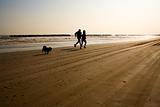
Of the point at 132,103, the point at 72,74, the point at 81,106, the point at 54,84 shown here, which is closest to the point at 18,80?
the point at 54,84

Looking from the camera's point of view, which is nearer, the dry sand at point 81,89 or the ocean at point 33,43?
the dry sand at point 81,89

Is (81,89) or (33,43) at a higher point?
(81,89)

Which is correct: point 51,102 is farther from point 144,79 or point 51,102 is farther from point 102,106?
point 144,79

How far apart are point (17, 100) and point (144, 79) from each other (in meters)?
3.96

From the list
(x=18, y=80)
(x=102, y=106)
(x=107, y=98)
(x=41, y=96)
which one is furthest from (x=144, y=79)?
(x=18, y=80)

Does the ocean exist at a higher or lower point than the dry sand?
lower

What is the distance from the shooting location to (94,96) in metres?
5.33

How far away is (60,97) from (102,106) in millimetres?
1076

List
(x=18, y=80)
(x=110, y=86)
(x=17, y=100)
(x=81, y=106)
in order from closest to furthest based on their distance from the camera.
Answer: (x=81, y=106) < (x=17, y=100) < (x=110, y=86) < (x=18, y=80)

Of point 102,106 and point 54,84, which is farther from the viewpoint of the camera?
point 54,84

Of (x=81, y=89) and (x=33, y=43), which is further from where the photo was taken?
(x=33, y=43)

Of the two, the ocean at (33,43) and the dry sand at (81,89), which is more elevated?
the dry sand at (81,89)

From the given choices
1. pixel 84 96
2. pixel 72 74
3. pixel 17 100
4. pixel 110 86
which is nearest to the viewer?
pixel 17 100

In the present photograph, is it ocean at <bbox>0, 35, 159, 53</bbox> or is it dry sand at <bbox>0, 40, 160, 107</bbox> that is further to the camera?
ocean at <bbox>0, 35, 159, 53</bbox>
